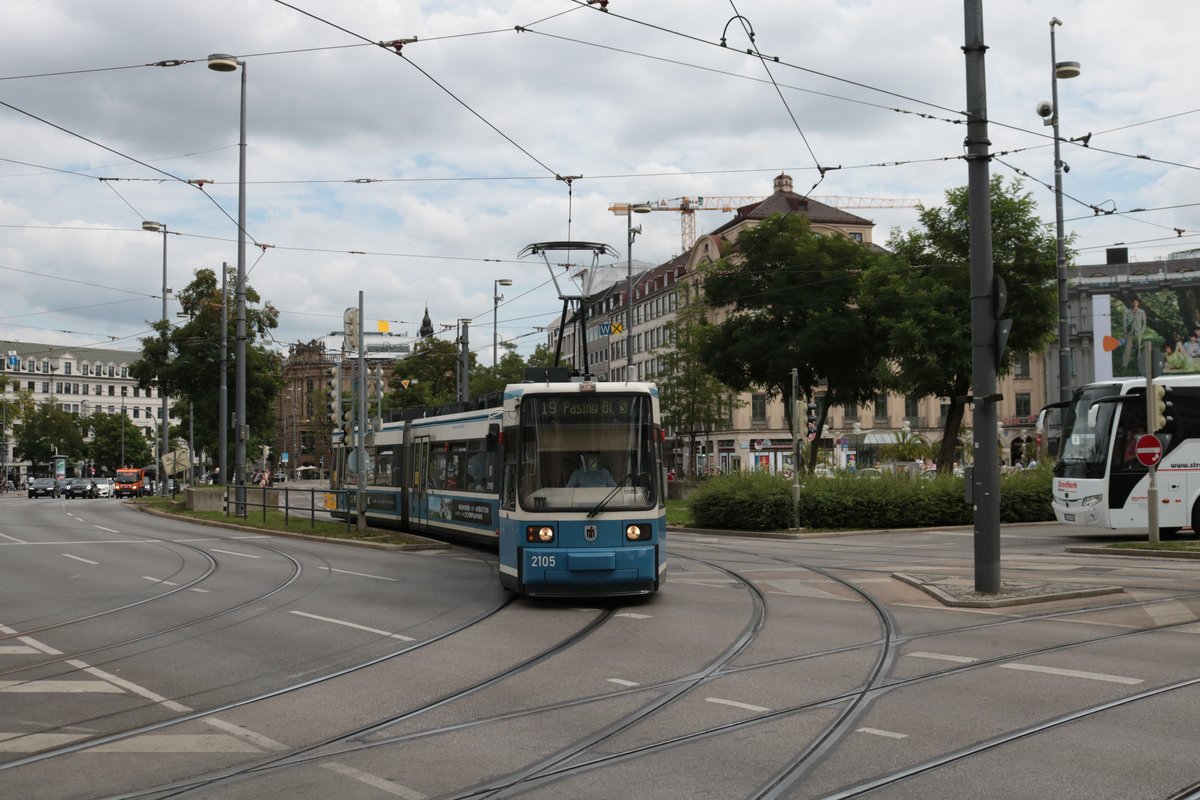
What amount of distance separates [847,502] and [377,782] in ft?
82.7

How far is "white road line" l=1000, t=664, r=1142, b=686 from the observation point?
29.6ft

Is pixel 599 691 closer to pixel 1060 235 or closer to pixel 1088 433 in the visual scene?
pixel 1088 433

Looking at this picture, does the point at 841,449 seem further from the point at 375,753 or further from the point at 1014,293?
the point at 375,753

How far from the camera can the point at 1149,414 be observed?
21.2m

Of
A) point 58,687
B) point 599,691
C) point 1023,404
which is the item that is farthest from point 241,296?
point 1023,404

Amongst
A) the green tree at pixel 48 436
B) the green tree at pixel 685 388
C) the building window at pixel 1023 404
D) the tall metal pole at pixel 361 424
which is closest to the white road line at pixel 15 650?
the tall metal pole at pixel 361 424

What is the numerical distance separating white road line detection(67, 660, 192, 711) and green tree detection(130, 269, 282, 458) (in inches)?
1419

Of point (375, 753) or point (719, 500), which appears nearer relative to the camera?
point (375, 753)

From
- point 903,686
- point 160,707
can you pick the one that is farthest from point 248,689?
point 903,686

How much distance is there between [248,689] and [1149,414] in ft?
56.7

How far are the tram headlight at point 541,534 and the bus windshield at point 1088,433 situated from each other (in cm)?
1460

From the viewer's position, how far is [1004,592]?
1445 cm

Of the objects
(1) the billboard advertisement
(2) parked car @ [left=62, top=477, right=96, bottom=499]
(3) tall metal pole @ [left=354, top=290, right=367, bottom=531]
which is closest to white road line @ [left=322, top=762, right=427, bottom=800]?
(3) tall metal pole @ [left=354, top=290, right=367, bottom=531]

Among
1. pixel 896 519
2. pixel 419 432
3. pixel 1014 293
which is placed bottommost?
pixel 896 519
